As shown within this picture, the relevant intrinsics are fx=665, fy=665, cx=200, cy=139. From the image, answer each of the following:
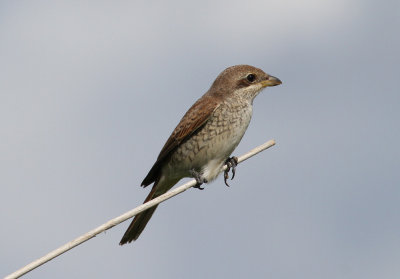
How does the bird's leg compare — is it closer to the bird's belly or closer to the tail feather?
the bird's belly

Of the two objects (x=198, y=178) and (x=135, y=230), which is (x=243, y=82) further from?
(x=135, y=230)

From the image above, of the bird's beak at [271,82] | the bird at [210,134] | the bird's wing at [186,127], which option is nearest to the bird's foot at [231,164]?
the bird at [210,134]

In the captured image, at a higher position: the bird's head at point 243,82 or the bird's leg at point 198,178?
the bird's head at point 243,82

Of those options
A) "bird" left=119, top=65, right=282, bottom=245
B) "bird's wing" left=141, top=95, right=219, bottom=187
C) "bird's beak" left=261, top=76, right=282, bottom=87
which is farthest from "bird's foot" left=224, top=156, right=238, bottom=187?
"bird's beak" left=261, top=76, right=282, bottom=87

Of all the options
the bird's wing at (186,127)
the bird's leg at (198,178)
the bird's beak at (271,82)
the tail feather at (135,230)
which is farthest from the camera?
the bird's beak at (271,82)

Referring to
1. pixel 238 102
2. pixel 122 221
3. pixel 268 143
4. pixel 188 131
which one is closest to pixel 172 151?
pixel 188 131

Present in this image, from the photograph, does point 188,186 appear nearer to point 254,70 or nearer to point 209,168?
point 209,168

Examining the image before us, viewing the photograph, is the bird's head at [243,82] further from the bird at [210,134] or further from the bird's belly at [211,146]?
the bird's belly at [211,146]

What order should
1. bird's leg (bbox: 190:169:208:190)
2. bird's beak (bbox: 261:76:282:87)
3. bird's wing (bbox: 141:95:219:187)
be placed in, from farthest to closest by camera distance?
bird's beak (bbox: 261:76:282:87) → bird's wing (bbox: 141:95:219:187) → bird's leg (bbox: 190:169:208:190)
